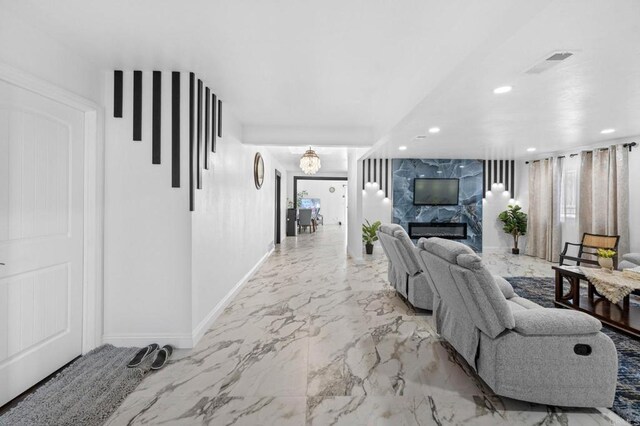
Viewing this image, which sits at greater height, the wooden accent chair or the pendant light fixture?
the pendant light fixture

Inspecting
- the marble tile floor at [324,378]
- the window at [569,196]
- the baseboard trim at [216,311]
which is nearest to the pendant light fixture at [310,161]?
the baseboard trim at [216,311]

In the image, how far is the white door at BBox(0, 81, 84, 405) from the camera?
1.97m

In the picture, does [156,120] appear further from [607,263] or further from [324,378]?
[607,263]

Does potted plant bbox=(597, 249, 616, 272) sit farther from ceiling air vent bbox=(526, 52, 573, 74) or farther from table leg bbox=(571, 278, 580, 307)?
ceiling air vent bbox=(526, 52, 573, 74)

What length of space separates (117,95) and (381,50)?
90.1 inches

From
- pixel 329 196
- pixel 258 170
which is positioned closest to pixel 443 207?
pixel 258 170

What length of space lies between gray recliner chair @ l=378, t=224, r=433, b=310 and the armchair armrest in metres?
1.40

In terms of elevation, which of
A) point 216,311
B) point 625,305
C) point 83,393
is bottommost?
point 83,393

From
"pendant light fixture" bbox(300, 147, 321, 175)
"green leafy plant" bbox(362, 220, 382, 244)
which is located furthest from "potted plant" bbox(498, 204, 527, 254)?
"pendant light fixture" bbox(300, 147, 321, 175)

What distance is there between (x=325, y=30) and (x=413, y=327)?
2.78 metres

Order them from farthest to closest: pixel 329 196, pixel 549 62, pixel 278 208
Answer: pixel 329 196, pixel 278 208, pixel 549 62

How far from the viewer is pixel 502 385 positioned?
1.89m

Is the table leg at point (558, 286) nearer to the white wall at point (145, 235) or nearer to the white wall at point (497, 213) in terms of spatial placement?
the white wall at point (145, 235)

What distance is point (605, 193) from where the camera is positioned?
18.4ft
